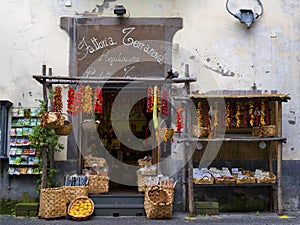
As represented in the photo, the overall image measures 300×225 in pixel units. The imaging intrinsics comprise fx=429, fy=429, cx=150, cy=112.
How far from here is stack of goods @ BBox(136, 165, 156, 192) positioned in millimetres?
8852

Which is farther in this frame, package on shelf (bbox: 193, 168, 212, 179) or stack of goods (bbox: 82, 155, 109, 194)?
stack of goods (bbox: 82, 155, 109, 194)

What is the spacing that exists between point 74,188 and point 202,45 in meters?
4.01

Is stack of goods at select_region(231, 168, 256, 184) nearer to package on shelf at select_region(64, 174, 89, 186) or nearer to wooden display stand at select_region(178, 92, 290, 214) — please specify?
wooden display stand at select_region(178, 92, 290, 214)

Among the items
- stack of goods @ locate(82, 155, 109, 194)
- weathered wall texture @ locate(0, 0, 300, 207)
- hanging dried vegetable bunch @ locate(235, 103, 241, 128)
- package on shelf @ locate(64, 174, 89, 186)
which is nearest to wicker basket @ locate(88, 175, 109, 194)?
stack of goods @ locate(82, 155, 109, 194)

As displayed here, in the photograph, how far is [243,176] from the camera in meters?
8.49

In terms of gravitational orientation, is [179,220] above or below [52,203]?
below

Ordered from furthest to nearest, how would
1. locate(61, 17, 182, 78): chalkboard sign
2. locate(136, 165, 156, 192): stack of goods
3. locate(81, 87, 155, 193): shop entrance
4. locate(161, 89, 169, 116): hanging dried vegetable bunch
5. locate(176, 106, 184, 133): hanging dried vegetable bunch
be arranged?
locate(81, 87, 155, 193): shop entrance < locate(61, 17, 182, 78): chalkboard sign < locate(136, 165, 156, 192): stack of goods < locate(161, 89, 169, 116): hanging dried vegetable bunch < locate(176, 106, 184, 133): hanging dried vegetable bunch

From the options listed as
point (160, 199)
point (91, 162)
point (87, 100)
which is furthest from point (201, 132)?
point (91, 162)

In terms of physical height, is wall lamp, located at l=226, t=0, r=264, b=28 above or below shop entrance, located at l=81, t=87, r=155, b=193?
above

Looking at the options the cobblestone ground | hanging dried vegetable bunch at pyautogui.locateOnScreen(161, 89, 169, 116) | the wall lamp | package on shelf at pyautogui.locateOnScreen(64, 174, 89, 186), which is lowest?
the cobblestone ground

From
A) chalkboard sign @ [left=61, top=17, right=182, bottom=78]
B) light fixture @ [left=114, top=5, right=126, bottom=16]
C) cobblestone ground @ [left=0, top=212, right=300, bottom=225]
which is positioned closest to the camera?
cobblestone ground @ [left=0, top=212, right=300, bottom=225]

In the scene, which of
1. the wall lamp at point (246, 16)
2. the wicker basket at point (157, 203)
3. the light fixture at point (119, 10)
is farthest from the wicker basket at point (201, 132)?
the light fixture at point (119, 10)

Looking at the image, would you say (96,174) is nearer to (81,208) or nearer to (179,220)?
(81,208)

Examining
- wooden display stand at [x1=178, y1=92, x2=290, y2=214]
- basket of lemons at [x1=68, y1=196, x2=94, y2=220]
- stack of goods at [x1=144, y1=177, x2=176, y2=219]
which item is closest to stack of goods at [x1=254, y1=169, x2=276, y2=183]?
wooden display stand at [x1=178, y1=92, x2=290, y2=214]
